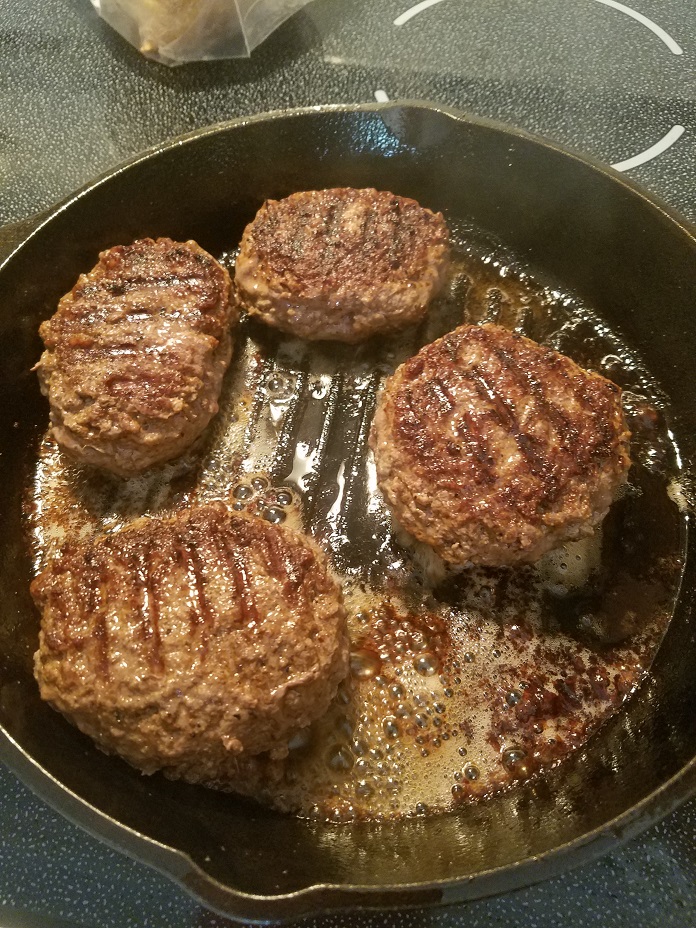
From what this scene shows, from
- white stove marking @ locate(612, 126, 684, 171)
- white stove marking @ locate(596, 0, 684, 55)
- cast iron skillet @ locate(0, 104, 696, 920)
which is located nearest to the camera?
cast iron skillet @ locate(0, 104, 696, 920)

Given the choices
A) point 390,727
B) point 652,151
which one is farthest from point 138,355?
point 652,151

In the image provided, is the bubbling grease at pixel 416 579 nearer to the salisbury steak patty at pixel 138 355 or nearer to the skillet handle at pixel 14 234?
the salisbury steak patty at pixel 138 355

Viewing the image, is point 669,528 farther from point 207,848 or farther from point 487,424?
point 207,848

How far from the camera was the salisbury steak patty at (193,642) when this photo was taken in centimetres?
139

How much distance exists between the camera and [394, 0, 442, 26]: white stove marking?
9.43 ft

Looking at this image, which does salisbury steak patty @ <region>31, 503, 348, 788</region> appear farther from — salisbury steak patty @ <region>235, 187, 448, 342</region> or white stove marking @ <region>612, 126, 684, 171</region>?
white stove marking @ <region>612, 126, 684, 171</region>

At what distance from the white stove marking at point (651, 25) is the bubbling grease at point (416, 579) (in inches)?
55.0

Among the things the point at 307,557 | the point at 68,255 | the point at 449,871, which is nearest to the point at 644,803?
the point at 449,871

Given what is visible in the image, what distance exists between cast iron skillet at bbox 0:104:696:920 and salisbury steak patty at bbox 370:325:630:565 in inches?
16.8

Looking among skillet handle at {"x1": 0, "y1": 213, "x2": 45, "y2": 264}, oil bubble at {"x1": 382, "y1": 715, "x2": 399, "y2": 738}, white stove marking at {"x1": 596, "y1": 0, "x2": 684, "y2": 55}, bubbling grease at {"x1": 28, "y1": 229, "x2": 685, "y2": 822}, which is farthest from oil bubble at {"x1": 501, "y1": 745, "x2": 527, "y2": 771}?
white stove marking at {"x1": 596, "y1": 0, "x2": 684, "y2": 55}

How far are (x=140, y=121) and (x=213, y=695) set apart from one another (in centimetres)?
225

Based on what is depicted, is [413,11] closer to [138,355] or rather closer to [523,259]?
Answer: [523,259]

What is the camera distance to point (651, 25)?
2.81 m

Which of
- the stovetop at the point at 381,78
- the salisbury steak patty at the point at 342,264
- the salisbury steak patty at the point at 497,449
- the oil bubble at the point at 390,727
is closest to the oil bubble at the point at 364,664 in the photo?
the oil bubble at the point at 390,727
